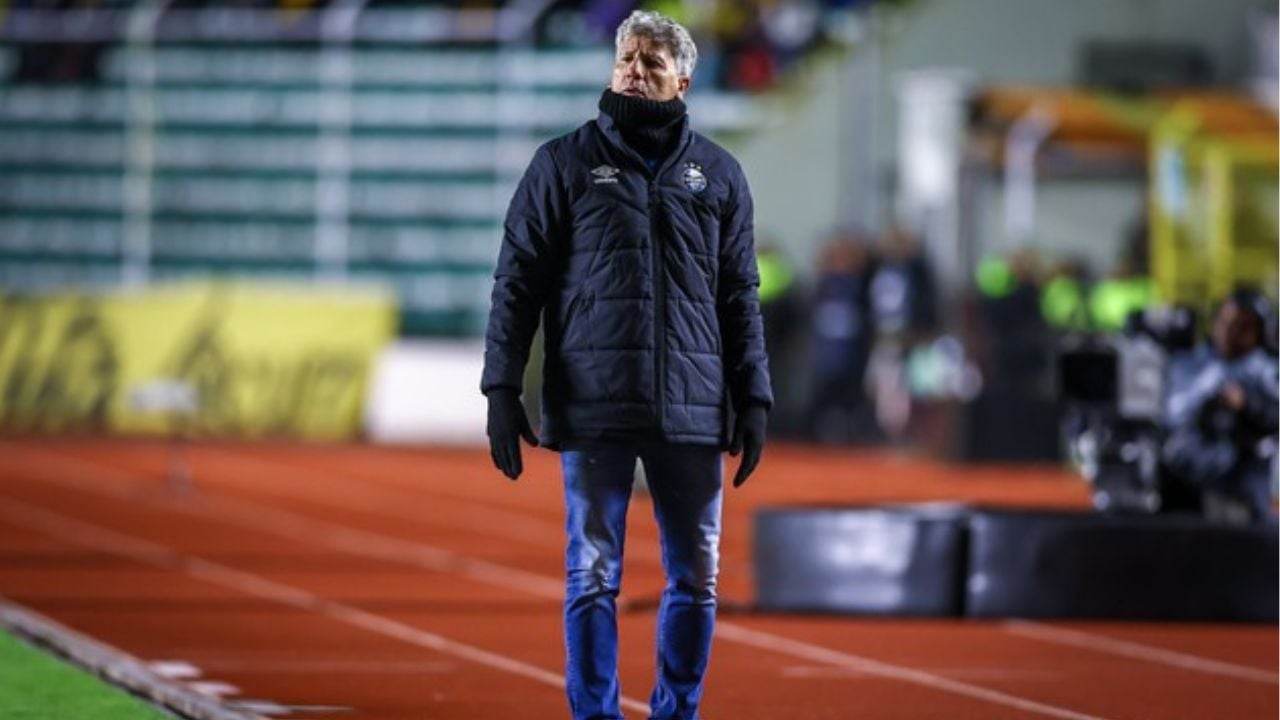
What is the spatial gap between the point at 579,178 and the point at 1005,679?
4.04 m

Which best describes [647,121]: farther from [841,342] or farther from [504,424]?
[841,342]

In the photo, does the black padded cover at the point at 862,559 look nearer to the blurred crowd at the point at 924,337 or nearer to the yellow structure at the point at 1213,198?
the yellow structure at the point at 1213,198

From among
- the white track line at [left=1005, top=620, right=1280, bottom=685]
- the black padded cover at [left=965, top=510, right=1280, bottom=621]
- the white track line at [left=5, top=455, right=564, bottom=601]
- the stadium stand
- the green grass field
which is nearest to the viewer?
the green grass field

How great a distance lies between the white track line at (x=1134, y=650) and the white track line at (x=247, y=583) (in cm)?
240

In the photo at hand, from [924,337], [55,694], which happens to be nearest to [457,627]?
[55,694]

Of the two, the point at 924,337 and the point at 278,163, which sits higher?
the point at 278,163

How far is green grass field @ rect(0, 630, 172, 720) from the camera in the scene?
1080 centimetres

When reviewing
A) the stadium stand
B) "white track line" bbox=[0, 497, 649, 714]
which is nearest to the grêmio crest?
"white track line" bbox=[0, 497, 649, 714]

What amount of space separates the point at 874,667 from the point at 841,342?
21.9 meters

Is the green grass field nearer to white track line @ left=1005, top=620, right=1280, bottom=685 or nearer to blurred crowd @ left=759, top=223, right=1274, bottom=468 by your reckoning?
white track line @ left=1005, top=620, right=1280, bottom=685

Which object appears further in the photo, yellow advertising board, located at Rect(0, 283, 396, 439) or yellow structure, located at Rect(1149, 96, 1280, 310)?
yellow advertising board, located at Rect(0, 283, 396, 439)

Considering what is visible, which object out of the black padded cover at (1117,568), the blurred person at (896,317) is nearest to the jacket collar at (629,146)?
the black padded cover at (1117,568)

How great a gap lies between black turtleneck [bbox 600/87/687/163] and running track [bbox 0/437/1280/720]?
241cm

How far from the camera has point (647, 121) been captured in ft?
29.3
